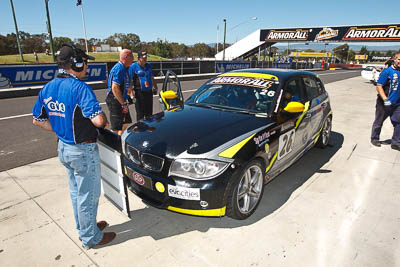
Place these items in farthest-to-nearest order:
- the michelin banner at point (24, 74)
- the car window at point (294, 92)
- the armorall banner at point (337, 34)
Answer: the armorall banner at point (337, 34)
the michelin banner at point (24, 74)
the car window at point (294, 92)

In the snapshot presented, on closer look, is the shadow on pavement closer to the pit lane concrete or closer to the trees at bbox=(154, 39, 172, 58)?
the pit lane concrete

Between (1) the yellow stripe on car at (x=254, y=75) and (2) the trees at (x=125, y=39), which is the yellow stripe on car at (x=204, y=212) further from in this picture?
(2) the trees at (x=125, y=39)

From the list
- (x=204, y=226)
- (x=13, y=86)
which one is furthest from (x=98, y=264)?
(x=13, y=86)

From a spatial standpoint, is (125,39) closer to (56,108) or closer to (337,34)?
(337,34)

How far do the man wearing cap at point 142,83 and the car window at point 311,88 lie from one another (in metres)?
2.86

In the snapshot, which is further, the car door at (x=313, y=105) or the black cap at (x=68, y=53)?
the car door at (x=313, y=105)

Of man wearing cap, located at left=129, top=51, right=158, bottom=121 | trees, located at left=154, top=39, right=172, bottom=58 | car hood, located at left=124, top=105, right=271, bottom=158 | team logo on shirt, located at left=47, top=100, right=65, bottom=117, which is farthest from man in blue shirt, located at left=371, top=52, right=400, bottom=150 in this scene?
trees, located at left=154, top=39, right=172, bottom=58

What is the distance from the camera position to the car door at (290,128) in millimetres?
3410

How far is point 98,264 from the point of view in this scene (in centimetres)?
233

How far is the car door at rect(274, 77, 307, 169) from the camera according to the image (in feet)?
11.2

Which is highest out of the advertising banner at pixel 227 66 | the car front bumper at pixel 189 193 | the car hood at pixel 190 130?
the advertising banner at pixel 227 66

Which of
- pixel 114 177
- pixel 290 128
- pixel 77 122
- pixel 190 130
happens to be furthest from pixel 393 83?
pixel 77 122

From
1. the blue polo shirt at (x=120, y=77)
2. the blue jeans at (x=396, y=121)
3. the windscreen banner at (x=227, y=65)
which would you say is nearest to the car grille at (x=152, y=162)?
the blue polo shirt at (x=120, y=77)

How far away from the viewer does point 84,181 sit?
7.45 ft
